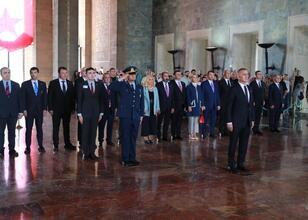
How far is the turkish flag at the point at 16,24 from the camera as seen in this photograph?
2055 cm

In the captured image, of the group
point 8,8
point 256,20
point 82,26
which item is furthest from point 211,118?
point 82,26

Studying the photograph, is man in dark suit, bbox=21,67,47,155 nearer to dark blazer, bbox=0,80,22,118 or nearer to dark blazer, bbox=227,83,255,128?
dark blazer, bbox=0,80,22,118

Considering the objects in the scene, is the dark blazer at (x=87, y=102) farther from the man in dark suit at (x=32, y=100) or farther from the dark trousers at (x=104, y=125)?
the dark trousers at (x=104, y=125)

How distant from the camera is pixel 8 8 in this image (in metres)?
20.5

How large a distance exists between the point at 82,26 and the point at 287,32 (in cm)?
1403

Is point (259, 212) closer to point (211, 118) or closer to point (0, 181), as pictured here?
point (0, 181)

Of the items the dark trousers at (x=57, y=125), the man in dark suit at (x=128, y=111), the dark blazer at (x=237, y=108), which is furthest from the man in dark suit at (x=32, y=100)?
the dark blazer at (x=237, y=108)

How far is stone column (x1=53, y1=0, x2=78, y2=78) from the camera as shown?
18047 millimetres

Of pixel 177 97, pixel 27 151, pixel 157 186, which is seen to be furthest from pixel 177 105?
pixel 157 186

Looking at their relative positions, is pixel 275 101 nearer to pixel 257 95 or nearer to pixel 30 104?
pixel 257 95

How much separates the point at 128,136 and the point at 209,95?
3306mm

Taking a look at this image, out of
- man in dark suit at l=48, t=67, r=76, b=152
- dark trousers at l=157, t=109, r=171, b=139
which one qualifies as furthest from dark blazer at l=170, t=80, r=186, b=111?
man in dark suit at l=48, t=67, r=76, b=152

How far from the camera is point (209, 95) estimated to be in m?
9.26

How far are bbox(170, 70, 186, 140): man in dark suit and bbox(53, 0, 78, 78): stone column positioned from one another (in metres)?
10.1
